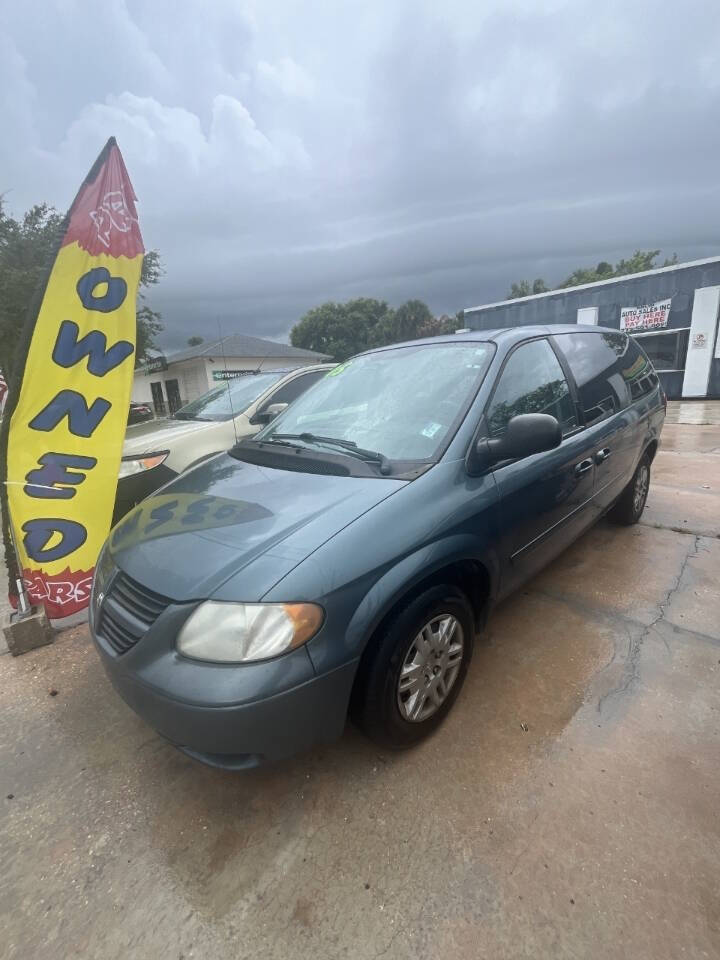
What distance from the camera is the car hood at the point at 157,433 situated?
3.85 meters

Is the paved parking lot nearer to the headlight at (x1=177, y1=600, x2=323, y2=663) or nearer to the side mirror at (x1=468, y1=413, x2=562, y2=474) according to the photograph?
the headlight at (x1=177, y1=600, x2=323, y2=663)

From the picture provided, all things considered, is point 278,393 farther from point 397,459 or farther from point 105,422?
point 397,459

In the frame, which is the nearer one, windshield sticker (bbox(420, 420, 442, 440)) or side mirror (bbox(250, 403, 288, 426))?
windshield sticker (bbox(420, 420, 442, 440))

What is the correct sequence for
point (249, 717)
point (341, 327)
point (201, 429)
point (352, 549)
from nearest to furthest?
point (249, 717) < point (352, 549) < point (201, 429) < point (341, 327)

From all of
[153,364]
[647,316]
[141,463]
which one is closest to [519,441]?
[141,463]

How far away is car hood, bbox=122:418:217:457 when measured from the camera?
3.85m

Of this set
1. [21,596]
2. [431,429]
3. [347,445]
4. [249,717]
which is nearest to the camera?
[249,717]

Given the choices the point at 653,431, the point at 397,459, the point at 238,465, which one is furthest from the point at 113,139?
the point at 653,431

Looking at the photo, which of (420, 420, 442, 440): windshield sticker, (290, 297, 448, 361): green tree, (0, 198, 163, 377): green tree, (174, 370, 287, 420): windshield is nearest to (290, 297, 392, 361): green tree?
(290, 297, 448, 361): green tree

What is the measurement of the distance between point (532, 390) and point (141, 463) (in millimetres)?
2959

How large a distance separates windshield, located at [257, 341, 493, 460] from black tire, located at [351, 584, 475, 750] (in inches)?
25.4

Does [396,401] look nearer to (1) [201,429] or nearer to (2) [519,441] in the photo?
(2) [519,441]

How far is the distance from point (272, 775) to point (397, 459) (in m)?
1.43

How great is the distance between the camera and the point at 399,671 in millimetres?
1757
